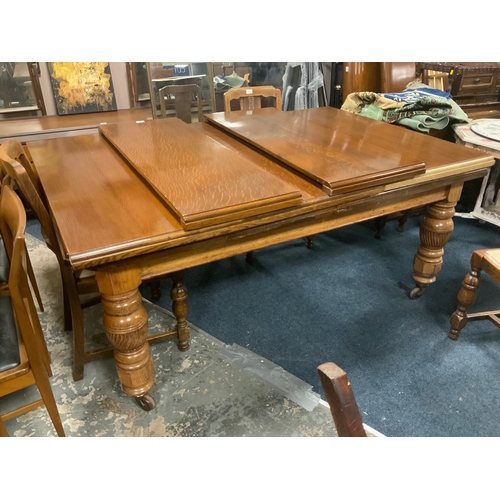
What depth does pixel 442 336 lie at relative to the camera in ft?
6.48

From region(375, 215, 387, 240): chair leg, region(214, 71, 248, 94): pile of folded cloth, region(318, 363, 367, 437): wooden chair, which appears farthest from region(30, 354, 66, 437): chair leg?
region(214, 71, 248, 94): pile of folded cloth

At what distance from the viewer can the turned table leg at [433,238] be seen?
185 cm

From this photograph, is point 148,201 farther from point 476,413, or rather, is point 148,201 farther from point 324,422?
point 476,413

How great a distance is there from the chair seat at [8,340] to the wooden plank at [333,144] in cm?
106

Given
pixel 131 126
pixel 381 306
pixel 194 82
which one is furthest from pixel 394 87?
pixel 131 126

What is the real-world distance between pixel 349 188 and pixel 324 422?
2.82 ft

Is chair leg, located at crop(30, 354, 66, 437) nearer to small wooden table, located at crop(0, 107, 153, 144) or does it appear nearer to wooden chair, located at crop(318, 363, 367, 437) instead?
wooden chair, located at crop(318, 363, 367, 437)

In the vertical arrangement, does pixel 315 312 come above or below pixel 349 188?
below

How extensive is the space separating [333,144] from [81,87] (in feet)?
7.20

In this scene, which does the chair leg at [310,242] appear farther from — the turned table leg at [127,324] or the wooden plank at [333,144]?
the turned table leg at [127,324]

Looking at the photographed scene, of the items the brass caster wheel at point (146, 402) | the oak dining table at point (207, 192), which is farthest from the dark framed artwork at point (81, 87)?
the brass caster wheel at point (146, 402)

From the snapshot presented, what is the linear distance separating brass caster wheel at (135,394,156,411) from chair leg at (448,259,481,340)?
138cm

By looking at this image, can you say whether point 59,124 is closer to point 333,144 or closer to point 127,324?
point 333,144

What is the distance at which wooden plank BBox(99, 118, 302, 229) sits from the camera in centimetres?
117
